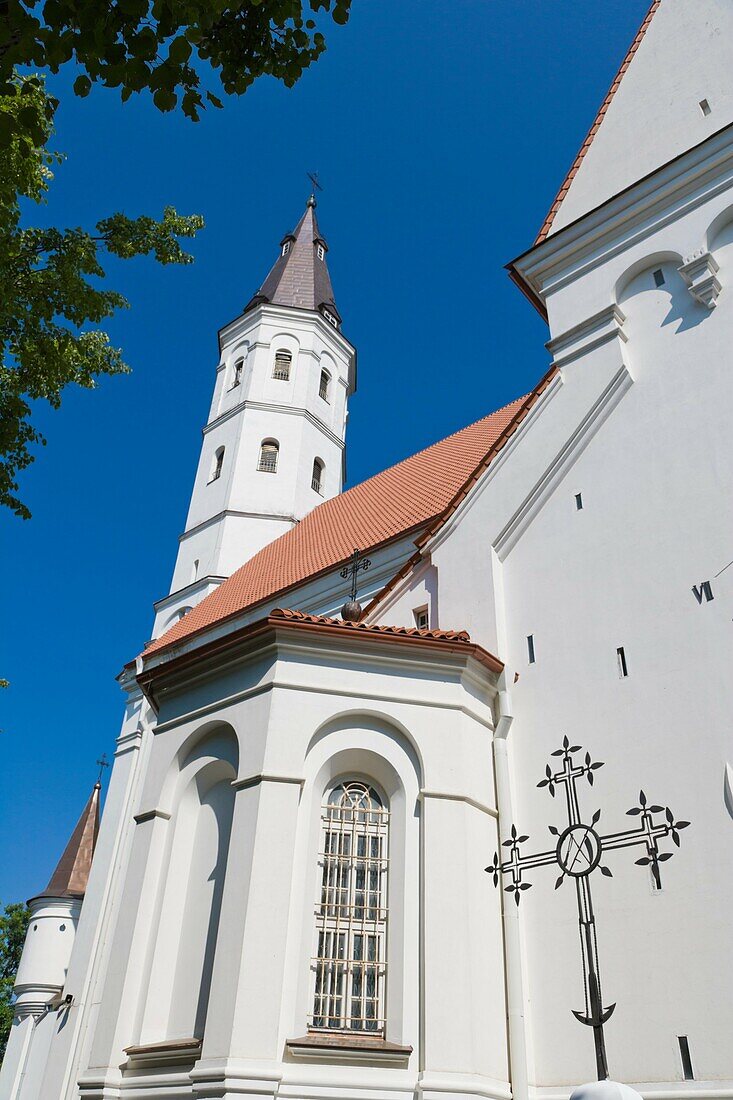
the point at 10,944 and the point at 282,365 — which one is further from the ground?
the point at 282,365

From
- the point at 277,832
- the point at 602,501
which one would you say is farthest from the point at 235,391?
the point at 277,832

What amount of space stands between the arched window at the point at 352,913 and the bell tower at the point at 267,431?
17285 mm

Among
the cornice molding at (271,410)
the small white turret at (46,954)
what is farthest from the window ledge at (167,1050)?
the cornice molding at (271,410)

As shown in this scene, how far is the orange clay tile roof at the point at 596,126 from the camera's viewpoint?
13422mm

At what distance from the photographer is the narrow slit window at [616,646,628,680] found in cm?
931

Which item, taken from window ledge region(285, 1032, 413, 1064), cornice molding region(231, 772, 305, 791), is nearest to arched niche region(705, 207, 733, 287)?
cornice molding region(231, 772, 305, 791)

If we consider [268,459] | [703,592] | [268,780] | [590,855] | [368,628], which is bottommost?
[590,855]

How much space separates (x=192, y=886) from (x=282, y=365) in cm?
2482

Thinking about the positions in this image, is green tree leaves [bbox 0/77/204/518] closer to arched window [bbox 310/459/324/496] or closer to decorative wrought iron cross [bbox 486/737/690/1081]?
decorative wrought iron cross [bbox 486/737/690/1081]

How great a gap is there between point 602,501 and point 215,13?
23.2 ft

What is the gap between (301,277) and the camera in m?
35.1

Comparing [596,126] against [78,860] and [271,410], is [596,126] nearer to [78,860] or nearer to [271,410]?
[271,410]

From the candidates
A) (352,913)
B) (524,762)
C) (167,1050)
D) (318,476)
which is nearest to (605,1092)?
(352,913)

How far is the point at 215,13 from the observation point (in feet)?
16.0
